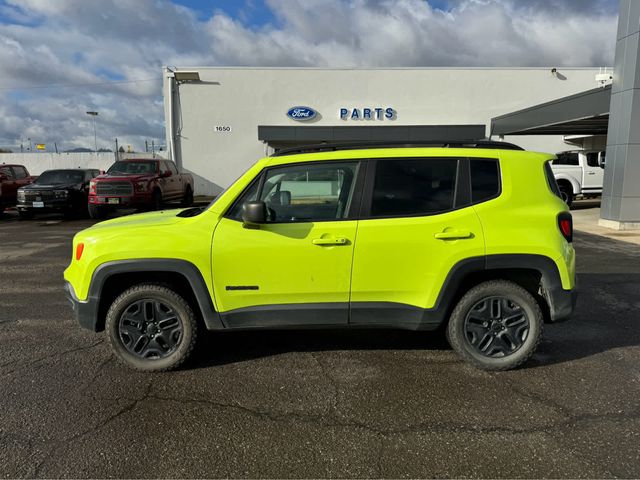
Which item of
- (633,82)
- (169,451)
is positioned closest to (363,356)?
(169,451)

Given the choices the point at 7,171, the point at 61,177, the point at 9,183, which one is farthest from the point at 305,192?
the point at 7,171

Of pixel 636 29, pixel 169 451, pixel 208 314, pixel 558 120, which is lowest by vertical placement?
pixel 169 451

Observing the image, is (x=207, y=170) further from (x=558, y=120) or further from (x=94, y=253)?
(x=94, y=253)

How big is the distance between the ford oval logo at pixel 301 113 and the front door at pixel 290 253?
66.1 ft

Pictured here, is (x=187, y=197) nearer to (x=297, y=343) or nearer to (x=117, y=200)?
(x=117, y=200)

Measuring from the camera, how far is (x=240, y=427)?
2.81m

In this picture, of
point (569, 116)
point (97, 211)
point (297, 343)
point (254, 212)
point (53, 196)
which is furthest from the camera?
point (569, 116)

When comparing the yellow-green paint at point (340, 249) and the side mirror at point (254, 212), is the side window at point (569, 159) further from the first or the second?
the side mirror at point (254, 212)

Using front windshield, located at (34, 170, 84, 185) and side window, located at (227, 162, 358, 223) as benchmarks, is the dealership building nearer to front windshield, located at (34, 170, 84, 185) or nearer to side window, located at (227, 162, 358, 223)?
front windshield, located at (34, 170, 84, 185)

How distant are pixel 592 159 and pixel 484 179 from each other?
16132 mm

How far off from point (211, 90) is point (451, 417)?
73.8ft

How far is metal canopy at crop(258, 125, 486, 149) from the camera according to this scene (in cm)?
2247

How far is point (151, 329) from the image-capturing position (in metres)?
3.52

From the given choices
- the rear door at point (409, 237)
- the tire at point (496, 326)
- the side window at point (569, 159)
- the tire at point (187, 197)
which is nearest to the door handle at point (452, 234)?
the rear door at point (409, 237)
